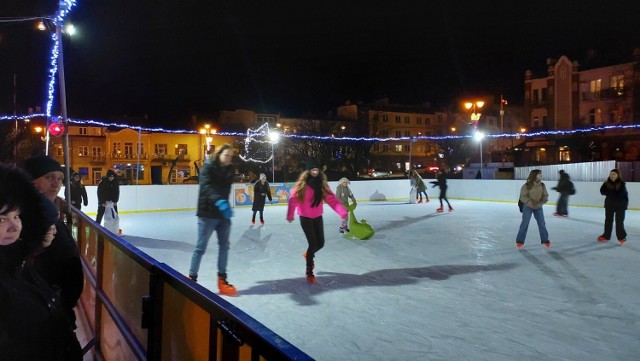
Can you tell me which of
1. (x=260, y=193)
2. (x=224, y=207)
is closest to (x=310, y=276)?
(x=224, y=207)

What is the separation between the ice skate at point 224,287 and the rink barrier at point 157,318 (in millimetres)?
1731

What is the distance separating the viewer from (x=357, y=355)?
146 inches

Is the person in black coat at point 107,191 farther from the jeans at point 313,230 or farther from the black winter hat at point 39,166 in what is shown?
the black winter hat at point 39,166

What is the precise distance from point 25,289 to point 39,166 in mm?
1625

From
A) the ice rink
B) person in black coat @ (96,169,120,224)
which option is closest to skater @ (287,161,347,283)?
the ice rink

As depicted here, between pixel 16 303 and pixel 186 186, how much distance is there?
1668cm

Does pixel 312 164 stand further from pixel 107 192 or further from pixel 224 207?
pixel 107 192

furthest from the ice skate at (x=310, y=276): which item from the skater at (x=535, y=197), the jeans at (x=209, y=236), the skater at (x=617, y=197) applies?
the skater at (x=617, y=197)

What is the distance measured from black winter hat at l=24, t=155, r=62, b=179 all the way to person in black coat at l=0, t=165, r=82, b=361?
4.32ft

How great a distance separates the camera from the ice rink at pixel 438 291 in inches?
155

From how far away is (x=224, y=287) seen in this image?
18.6 ft

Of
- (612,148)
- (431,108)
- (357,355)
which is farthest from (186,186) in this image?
(431,108)

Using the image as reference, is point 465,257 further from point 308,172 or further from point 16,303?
point 16,303

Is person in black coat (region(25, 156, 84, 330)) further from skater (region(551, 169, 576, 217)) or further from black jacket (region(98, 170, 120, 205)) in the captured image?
skater (region(551, 169, 576, 217))
